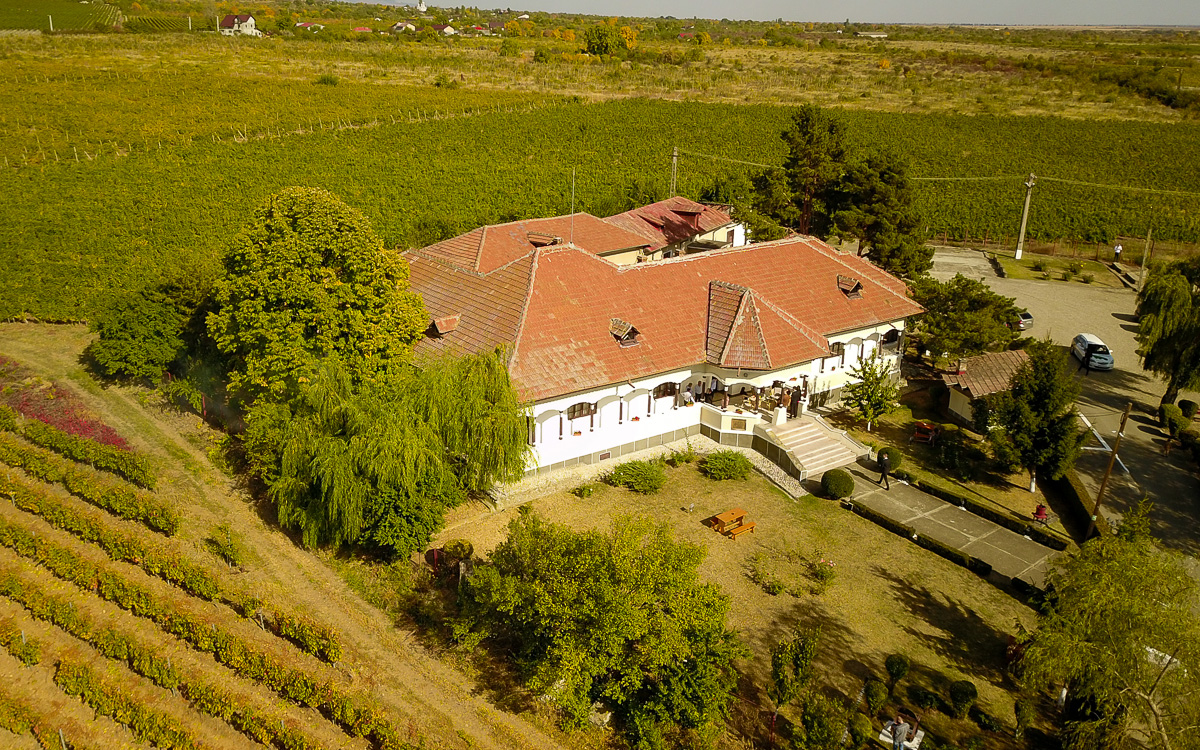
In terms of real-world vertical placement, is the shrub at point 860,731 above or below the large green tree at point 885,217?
below

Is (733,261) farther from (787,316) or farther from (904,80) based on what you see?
(904,80)

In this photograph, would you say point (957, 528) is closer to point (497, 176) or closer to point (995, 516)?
point (995, 516)

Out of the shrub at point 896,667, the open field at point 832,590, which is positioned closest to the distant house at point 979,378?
the open field at point 832,590

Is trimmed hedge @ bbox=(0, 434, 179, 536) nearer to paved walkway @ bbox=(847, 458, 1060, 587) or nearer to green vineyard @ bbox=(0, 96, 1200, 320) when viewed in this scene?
green vineyard @ bbox=(0, 96, 1200, 320)

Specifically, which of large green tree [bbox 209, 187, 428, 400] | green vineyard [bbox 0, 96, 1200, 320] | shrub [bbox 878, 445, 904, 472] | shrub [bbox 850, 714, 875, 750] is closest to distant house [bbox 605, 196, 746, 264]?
green vineyard [bbox 0, 96, 1200, 320]

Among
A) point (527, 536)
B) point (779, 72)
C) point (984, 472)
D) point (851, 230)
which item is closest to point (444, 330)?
point (527, 536)

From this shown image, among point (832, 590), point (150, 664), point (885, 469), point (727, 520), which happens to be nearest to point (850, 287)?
point (885, 469)

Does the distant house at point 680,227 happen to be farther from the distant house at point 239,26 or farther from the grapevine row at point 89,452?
the distant house at point 239,26
